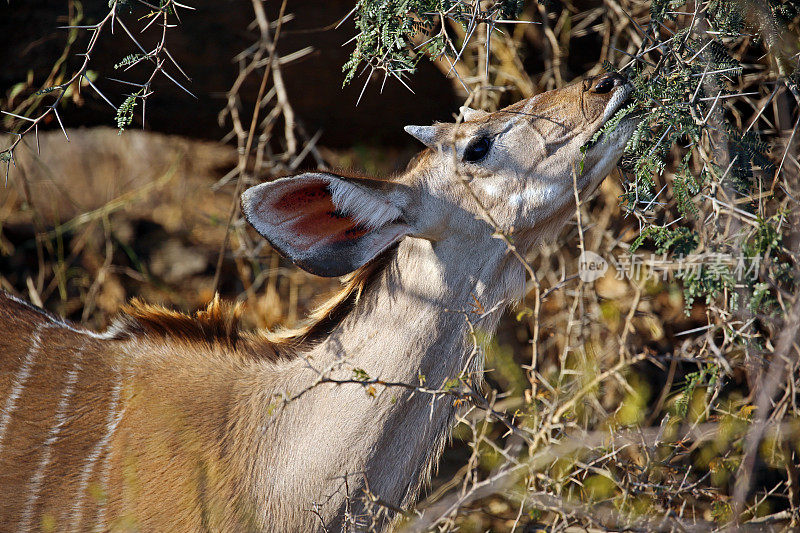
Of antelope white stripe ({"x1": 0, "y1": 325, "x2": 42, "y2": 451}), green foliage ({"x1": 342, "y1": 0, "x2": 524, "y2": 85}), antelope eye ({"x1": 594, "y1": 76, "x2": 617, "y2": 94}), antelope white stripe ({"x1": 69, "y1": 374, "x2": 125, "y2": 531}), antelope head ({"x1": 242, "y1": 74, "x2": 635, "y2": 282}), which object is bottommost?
antelope white stripe ({"x1": 69, "y1": 374, "x2": 125, "y2": 531})

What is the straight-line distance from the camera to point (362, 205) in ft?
6.70

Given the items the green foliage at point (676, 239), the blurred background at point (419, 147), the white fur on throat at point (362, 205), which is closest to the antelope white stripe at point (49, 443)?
the blurred background at point (419, 147)

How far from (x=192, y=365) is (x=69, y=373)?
358 millimetres

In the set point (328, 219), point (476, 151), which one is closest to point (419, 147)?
point (476, 151)

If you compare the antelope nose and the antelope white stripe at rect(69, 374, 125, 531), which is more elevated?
the antelope nose

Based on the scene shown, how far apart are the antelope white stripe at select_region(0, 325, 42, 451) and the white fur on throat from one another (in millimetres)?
1061

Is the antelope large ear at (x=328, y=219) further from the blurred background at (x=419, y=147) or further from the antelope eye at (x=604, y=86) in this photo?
the antelope eye at (x=604, y=86)

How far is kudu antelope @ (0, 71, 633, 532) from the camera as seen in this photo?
2035 millimetres

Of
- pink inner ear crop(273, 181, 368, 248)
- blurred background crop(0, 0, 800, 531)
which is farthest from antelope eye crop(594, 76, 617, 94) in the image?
pink inner ear crop(273, 181, 368, 248)

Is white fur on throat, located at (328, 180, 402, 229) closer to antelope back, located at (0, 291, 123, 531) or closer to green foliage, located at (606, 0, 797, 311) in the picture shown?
green foliage, located at (606, 0, 797, 311)

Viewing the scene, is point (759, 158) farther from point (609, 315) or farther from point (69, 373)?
point (69, 373)

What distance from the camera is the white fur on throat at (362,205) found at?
202 cm

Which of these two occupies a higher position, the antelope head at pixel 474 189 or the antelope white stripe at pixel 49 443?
the antelope head at pixel 474 189

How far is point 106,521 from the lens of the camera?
6.72ft
